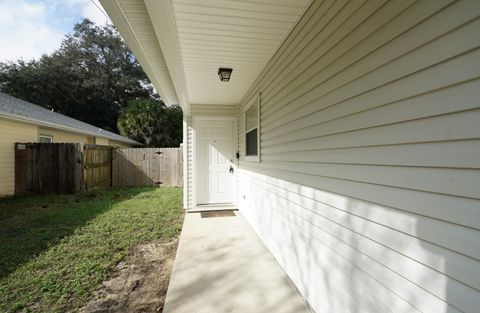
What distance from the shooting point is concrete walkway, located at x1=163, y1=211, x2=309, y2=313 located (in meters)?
2.40

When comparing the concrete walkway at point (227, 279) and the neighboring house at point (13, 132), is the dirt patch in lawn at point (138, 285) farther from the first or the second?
the neighboring house at point (13, 132)

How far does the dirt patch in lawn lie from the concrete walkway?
0.12 meters

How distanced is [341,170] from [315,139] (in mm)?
480

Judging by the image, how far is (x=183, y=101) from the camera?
4.95m

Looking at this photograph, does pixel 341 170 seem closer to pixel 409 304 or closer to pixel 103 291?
pixel 409 304

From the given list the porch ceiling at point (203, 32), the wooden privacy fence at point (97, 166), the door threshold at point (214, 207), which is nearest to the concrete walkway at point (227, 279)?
the door threshold at point (214, 207)

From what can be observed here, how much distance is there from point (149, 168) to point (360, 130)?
9967 mm

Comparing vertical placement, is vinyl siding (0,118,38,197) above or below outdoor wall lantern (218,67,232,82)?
below

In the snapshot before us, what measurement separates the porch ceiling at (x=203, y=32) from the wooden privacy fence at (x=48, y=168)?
5777 millimetres

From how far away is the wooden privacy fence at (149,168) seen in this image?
1062 centimetres

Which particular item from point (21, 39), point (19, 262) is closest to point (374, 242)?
point (19, 262)

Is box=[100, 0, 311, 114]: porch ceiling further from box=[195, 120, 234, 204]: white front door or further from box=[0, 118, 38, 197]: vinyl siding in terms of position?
box=[0, 118, 38, 197]: vinyl siding

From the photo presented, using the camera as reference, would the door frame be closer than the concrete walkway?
No

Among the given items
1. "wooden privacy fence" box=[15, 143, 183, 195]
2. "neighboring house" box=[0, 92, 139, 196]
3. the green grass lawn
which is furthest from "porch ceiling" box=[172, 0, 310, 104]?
"neighboring house" box=[0, 92, 139, 196]
